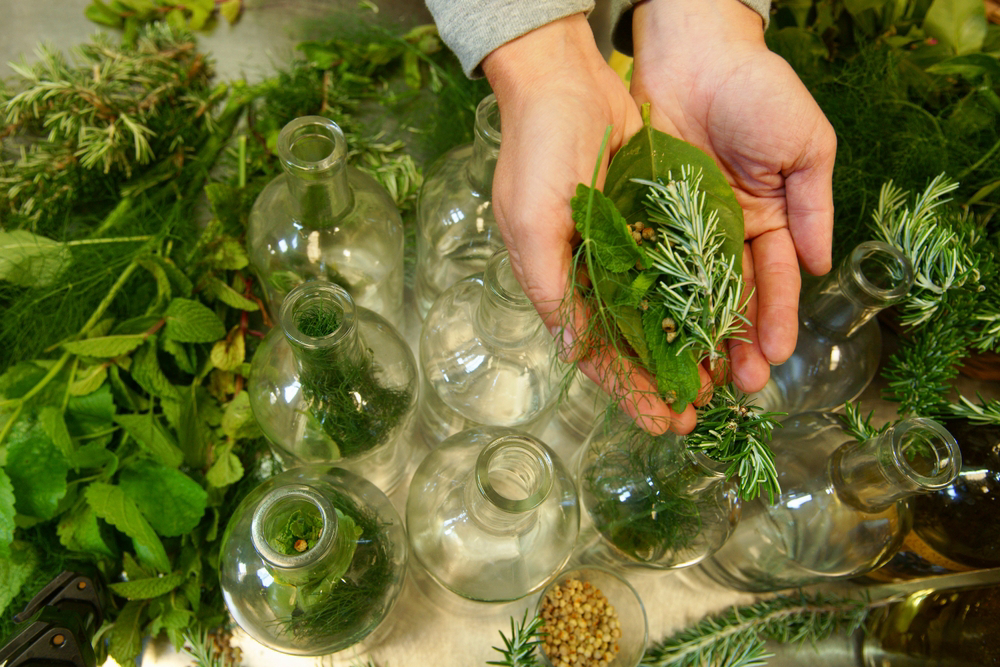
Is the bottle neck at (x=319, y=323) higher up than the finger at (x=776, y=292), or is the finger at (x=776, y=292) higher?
the bottle neck at (x=319, y=323)

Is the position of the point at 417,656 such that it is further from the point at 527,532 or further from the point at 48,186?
the point at 48,186

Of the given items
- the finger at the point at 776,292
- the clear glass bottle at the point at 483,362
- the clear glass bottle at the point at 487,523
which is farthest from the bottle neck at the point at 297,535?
the finger at the point at 776,292

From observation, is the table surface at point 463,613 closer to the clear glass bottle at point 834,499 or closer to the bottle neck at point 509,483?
the clear glass bottle at point 834,499

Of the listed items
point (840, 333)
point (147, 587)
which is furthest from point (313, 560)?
point (840, 333)

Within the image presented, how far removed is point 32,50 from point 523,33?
0.79m

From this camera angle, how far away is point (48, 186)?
2.70 feet

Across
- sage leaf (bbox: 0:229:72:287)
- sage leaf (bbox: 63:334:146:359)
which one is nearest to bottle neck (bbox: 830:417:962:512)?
sage leaf (bbox: 63:334:146:359)

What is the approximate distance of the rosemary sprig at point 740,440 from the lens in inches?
19.7

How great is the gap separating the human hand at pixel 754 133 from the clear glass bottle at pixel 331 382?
13.7 inches

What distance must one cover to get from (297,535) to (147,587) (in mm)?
237

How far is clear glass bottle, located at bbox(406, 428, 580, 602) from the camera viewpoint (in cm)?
55

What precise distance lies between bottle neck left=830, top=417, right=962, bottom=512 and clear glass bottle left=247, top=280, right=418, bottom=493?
443 mm

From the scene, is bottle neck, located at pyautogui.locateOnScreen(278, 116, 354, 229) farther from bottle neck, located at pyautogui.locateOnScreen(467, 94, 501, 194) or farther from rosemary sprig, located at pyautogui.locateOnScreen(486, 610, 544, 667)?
rosemary sprig, located at pyautogui.locateOnScreen(486, 610, 544, 667)

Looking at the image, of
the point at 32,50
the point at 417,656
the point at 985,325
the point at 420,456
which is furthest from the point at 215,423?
the point at 985,325
